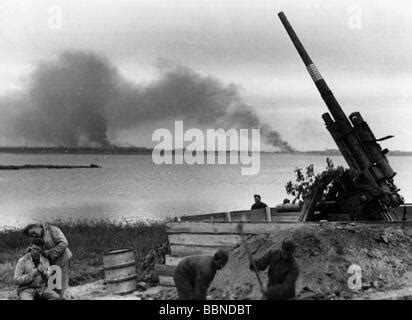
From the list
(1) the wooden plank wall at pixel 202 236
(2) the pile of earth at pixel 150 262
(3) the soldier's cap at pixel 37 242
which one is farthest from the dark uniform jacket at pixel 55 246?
(2) the pile of earth at pixel 150 262

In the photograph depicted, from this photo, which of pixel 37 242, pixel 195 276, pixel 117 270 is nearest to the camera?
pixel 195 276

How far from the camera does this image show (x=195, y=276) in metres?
7.79

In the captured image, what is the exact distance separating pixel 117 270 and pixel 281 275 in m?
3.75

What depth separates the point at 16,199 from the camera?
51125 millimetres

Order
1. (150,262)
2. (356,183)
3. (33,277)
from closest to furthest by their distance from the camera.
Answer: (33,277) < (356,183) < (150,262)

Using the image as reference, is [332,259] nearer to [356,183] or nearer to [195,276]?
[195,276]

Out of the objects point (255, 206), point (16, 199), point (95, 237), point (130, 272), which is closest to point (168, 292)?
point (130, 272)

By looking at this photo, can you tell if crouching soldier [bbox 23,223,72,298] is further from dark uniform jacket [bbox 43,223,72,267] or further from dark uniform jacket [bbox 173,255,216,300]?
dark uniform jacket [bbox 173,255,216,300]

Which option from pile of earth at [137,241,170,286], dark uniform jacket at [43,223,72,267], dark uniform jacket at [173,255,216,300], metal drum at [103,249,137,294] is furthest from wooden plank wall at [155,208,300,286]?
dark uniform jacket at [173,255,216,300]

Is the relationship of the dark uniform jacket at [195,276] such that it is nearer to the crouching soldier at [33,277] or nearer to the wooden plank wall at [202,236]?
the crouching soldier at [33,277]

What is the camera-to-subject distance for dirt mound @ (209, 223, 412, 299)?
8.93m

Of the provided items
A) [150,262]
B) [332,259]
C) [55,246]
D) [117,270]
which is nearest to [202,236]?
[117,270]

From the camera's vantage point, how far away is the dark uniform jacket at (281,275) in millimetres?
7801

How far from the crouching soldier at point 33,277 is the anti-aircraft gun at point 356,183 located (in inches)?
213
